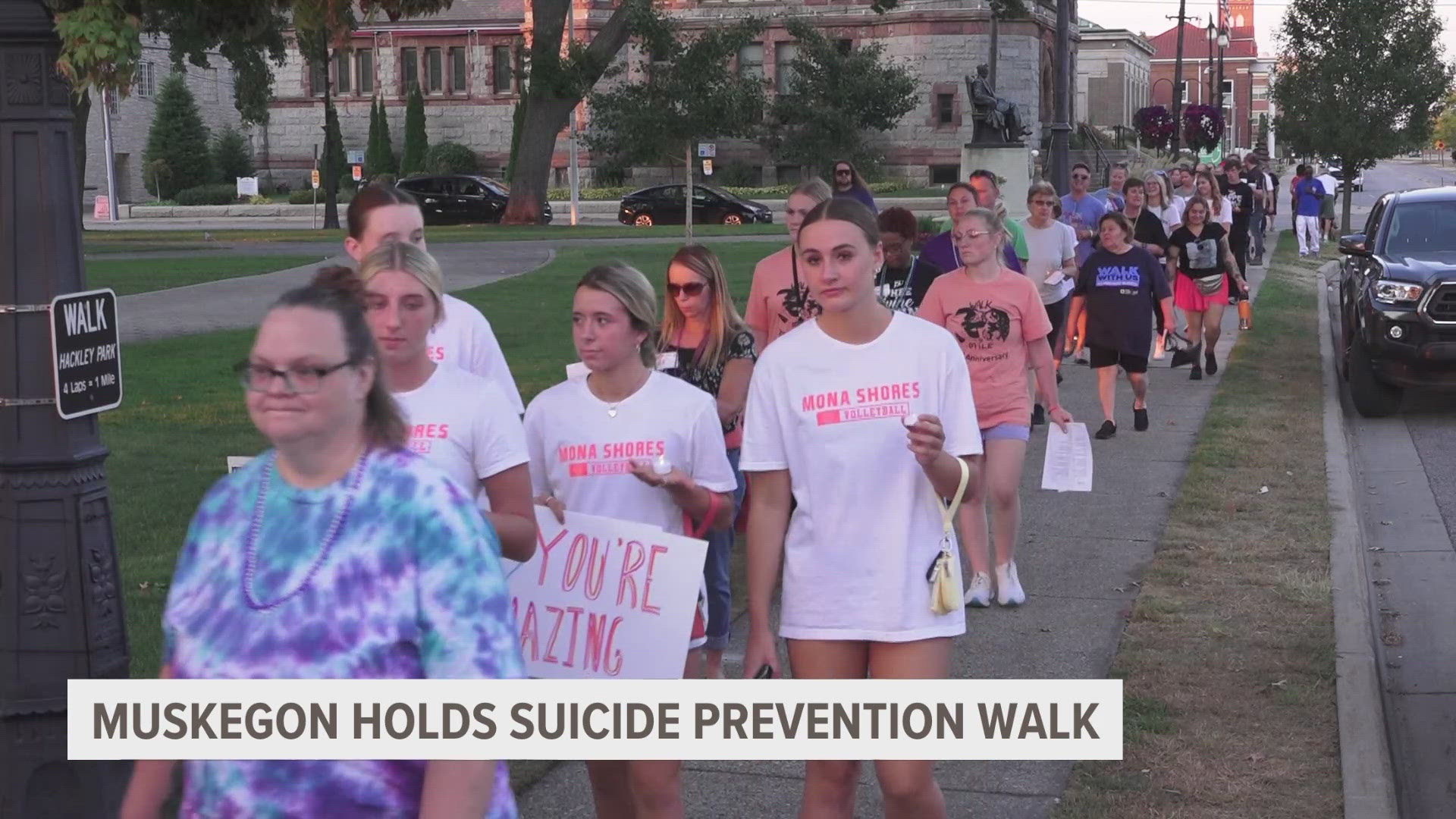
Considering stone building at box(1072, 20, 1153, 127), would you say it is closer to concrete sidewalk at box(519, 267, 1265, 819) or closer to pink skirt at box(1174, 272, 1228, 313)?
pink skirt at box(1174, 272, 1228, 313)

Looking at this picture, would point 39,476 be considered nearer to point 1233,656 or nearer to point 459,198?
point 1233,656

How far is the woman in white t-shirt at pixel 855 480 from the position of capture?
452 centimetres

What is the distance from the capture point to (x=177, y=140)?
71.5 meters

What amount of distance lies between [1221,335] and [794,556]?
18.1 metres

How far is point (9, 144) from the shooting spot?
496cm

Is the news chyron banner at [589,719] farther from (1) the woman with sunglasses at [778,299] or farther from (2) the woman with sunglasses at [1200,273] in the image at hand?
(2) the woman with sunglasses at [1200,273]

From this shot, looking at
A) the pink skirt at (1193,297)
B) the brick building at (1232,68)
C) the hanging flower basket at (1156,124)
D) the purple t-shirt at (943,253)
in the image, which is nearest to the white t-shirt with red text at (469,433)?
the purple t-shirt at (943,253)

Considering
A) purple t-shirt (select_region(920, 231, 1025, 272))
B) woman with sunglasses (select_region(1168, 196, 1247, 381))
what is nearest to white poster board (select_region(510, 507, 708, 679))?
purple t-shirt (select_region(920, 231, 1025, 272))

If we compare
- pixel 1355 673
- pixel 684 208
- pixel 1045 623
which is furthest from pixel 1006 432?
pixel 684 208

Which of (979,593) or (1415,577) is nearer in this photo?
(979,593)

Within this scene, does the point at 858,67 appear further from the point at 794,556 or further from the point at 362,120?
the point at 794,556

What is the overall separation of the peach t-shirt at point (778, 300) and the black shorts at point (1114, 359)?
6227 millimetres

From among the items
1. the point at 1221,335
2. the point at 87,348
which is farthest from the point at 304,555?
the point at 1221,335

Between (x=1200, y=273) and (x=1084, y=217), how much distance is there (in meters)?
1.22
